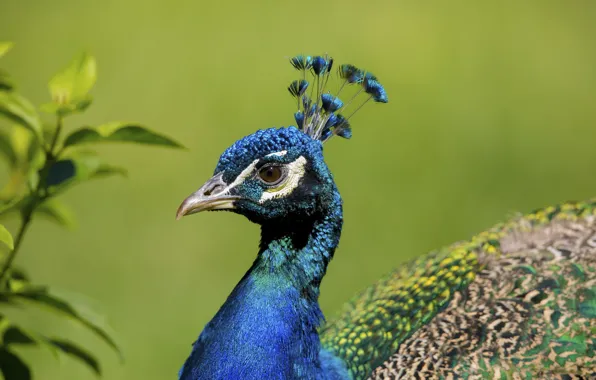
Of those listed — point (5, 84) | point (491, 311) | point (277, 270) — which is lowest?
point (491, 311)

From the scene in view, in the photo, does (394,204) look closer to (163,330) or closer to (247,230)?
(247,230)

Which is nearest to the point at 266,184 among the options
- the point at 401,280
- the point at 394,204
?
the point at 401,280

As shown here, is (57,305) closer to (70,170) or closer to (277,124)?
(70,170)

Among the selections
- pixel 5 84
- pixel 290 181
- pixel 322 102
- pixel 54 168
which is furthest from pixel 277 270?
pixel 5 84

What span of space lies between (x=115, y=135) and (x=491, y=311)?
2.89ft

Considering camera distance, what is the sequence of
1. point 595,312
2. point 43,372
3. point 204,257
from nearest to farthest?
point 595,312 → point 43,372 → point 204,257

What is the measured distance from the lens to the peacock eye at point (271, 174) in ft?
5.24

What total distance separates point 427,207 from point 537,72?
127 centimetres

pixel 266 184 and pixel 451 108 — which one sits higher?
pixel 451 108

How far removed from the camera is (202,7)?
4496 mm

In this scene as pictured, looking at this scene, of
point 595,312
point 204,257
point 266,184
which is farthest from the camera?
point 204,257

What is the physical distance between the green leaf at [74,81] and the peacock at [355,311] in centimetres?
29

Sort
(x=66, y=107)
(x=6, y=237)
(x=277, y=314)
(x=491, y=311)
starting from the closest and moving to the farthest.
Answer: (x=6, y=237) → (x=66, y=107) → (x=277, y=314) → (x=491, y=311)

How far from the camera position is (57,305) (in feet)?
5.23
